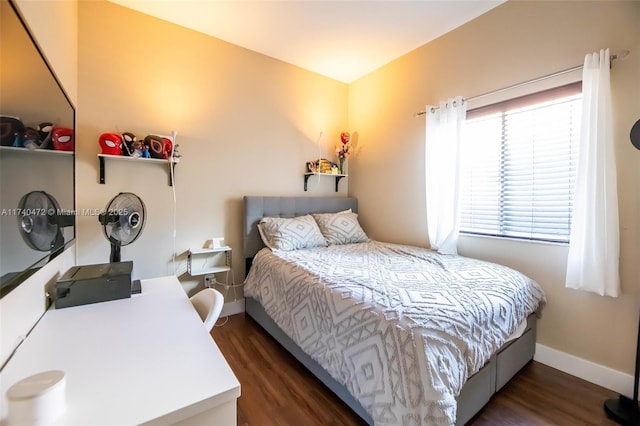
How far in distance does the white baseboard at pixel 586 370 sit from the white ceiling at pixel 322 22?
269 cm

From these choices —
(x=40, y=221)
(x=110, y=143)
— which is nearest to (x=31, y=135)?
(x=40, y=221)

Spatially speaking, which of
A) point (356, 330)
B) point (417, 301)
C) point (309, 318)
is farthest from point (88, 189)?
point (417, 301)

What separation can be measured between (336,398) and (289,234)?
4.53ft

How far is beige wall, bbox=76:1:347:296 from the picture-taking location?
83.0 inches

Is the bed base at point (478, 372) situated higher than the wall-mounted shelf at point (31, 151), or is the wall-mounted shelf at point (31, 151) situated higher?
the wall-mounted shelf at point (31, 151)

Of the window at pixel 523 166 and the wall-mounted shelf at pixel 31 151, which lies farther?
the window at pixel 523 166

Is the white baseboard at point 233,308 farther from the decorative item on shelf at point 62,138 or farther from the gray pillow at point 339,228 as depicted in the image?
the decorative item on shelf at point 62,138

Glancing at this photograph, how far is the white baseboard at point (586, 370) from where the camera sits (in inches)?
66.2

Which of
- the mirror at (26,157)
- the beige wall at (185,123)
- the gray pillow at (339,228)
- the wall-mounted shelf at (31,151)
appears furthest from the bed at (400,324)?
the wall-mounted shelf at (31,151)

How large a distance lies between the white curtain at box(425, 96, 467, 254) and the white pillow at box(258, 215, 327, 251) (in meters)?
1.11

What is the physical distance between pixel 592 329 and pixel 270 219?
256 cm

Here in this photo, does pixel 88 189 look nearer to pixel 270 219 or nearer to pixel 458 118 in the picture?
pixel 270 219

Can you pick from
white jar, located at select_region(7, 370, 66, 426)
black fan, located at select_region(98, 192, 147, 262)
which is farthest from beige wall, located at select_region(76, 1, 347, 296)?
white jar, located at select_region(7, 370, 66, 426)

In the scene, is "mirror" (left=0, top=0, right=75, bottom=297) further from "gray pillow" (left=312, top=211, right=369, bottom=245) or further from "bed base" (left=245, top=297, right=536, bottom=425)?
"gray pillow" (left=312, top=211, right=369, bottom=245)
